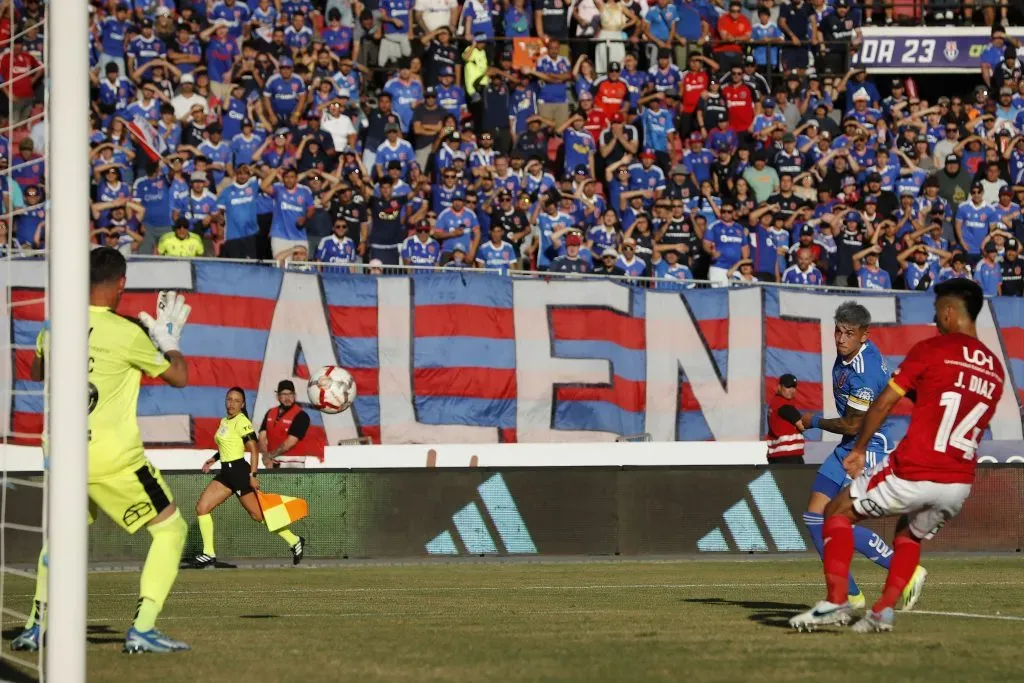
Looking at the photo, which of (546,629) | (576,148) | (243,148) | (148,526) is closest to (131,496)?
(148,526)

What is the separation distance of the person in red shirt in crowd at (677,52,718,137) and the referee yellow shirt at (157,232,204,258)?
384 inches

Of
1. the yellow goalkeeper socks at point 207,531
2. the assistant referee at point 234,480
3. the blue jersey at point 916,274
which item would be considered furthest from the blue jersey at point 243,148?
the blue jersey at point 916,274

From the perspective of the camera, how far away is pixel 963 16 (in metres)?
36.4

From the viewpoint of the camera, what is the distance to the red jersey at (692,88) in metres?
31.2

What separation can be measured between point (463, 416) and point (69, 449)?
17.3 meters

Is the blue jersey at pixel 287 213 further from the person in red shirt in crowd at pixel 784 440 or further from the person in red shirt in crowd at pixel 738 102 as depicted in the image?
the person in red shirt in crowd at pixel 738 102

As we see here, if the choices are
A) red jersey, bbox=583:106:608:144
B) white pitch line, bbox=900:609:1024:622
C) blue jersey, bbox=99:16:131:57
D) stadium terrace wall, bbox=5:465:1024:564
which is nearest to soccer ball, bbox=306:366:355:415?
stadium terrace wall, bbox=5:465:1024:564

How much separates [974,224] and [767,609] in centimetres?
1784

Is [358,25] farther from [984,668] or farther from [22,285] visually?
[984,668]

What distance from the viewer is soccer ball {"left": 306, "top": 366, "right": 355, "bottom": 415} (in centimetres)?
2383

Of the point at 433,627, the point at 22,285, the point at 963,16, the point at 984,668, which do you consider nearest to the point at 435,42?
the point at 22,285

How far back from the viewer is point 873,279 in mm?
28188

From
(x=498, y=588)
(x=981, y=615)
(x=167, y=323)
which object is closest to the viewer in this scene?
(x=167, y=323)

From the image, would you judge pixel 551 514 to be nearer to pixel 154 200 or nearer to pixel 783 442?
pixel 783 442
